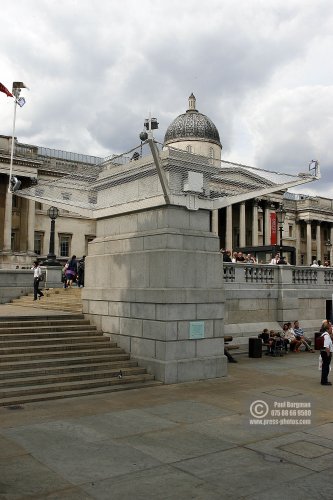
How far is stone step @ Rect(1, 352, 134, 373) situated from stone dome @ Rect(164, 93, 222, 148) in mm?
68176

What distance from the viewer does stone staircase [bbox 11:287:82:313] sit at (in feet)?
66.9

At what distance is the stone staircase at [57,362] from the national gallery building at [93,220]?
3644cm

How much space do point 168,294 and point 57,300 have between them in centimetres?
1000

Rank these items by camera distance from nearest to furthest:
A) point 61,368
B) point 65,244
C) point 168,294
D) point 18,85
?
point 61,368, point 168,294, point 18,85, point 65,244

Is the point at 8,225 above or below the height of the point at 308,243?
below

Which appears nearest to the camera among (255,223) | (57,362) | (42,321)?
(57,362)

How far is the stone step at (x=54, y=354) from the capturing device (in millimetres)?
12906

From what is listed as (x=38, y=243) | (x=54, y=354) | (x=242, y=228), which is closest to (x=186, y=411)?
(x=54, y=354)

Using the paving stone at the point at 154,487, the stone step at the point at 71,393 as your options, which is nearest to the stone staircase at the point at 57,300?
the stone step at the point at 71,393

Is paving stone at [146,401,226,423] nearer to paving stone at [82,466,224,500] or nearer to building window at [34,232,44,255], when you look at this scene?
paving stone at [82,466,224,500]

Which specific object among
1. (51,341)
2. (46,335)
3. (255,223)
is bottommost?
(51,341)

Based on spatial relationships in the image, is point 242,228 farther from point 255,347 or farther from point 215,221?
point 255,347

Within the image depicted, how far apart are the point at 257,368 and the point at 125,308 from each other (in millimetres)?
4735

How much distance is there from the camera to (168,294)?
1364cm
